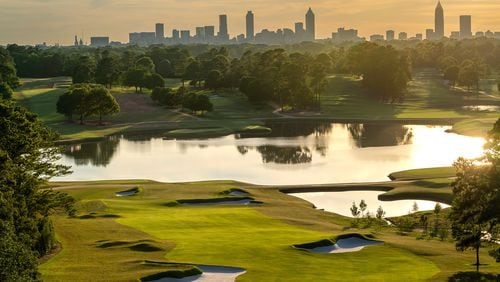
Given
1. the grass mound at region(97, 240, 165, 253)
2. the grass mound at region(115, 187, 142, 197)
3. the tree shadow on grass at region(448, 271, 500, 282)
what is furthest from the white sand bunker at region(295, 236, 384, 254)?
the grass mound at region(115, 187, 142, 197)

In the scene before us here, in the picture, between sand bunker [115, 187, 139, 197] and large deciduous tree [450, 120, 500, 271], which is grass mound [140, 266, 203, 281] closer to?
large deciduous tree [450, 120, 500, 271]

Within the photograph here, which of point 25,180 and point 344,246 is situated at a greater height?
point 25,180

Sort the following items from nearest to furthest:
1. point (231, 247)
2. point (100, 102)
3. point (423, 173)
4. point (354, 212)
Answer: point (231, 247) → point (354, 212) → point (423, 173) → point (100, 102)

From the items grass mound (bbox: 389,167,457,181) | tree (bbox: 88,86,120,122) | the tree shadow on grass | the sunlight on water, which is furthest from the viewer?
tree (bbox: 88,86,120,122)

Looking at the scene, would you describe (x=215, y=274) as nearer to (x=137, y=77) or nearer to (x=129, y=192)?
(x=129, y=192)

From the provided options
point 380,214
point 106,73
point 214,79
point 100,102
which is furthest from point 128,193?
point 106,73

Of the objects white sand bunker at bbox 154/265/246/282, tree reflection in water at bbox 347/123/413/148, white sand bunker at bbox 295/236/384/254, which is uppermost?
white sand bunker at bbox 154/265/246/282
